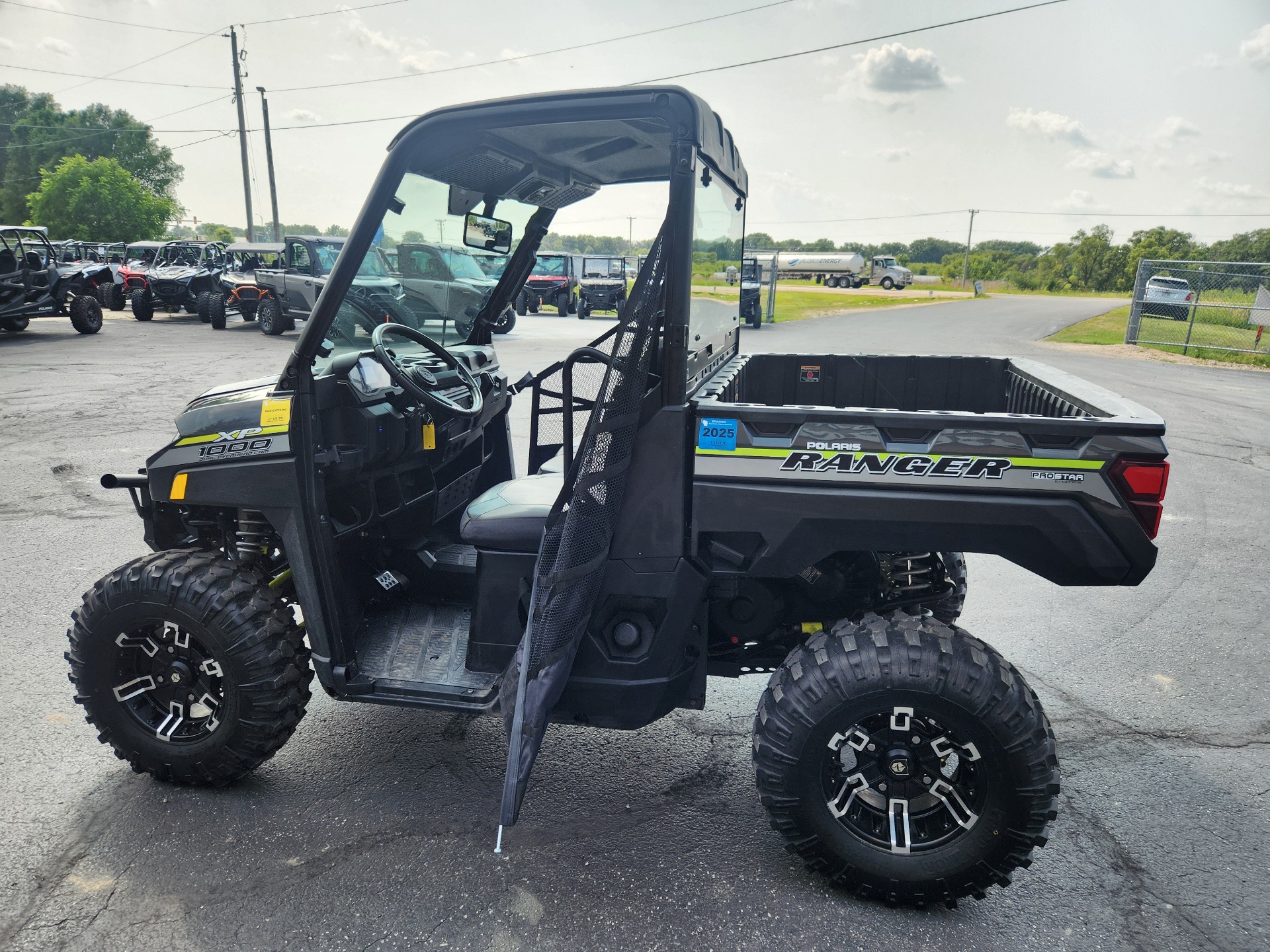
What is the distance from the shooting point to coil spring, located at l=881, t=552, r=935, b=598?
10.5ft

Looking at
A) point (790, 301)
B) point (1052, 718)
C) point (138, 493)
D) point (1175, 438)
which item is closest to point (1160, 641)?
point (1052, 718)

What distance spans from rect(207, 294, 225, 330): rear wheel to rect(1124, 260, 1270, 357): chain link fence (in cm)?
2039

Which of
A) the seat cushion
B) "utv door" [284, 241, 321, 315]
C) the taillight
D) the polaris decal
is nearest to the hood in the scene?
"utv door" [284, 241, 321, 315]

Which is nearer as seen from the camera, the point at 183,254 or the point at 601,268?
the point at 183,254

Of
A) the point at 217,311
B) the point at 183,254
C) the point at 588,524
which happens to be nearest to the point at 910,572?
the point at 588,524

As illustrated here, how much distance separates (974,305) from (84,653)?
1589 inches

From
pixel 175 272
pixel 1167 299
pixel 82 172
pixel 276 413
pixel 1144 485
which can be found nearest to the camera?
pixel 1144 485

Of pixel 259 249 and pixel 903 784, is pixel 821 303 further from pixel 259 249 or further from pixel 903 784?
pixel 903 784

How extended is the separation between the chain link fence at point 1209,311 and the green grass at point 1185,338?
0.06 feet

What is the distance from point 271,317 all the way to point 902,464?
18614 mm

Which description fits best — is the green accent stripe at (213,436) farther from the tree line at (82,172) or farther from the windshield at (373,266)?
the tree line at (82,172)

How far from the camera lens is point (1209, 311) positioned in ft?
61.3

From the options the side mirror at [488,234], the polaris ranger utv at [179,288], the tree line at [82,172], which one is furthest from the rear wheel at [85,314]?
the tree line at [82,172]

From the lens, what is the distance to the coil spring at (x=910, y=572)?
3.21 metres
